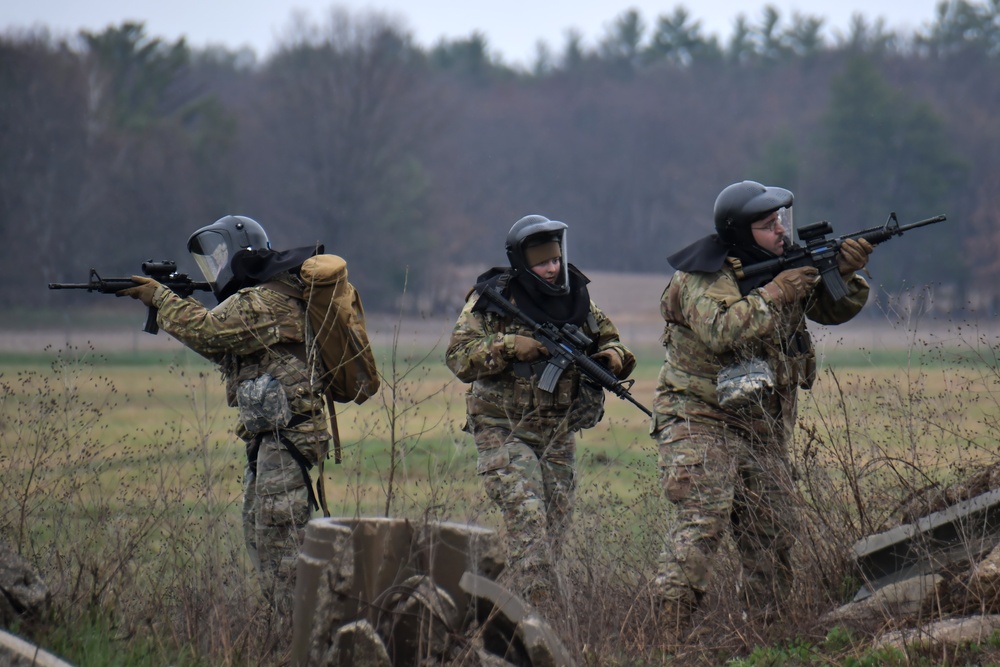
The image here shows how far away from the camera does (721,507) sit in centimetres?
573

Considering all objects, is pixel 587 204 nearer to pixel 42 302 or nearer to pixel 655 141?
pixel 655 141

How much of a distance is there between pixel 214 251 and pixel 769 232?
2.79m

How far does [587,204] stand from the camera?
65250mm

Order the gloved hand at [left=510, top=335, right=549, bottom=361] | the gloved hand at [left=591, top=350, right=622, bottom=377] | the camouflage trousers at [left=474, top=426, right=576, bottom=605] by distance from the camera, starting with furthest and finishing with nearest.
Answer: the gloved hand at [left=591, top=350, right=622, bottom=377], the gloved hand at [left=510, top=335, right=549, bottom=361], the camouflage trousers at [left=474, top=426, right=576, bottom=605]

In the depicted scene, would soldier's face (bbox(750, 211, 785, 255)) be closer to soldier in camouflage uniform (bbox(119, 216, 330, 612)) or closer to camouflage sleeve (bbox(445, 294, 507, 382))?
camouflage sleeve (bbox(445, 294, 507, 382))

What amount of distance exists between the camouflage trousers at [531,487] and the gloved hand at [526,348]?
37cm

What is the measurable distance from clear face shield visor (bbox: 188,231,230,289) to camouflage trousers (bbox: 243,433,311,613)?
893mm

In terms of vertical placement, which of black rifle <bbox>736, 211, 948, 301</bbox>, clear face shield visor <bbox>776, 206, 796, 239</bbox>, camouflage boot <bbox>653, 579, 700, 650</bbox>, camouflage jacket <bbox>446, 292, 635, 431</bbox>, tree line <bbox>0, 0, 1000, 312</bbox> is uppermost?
tree line <bbox>0, 0, 1000, 312</bbox>

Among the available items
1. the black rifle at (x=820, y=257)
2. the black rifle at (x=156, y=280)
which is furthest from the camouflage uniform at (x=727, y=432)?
the black rifle at (x=156, y=280)

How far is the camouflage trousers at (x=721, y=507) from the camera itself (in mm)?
5668

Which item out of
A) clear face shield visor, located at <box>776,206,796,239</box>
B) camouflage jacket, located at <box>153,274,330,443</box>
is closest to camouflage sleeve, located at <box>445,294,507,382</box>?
camouflage jacket, located at <box>153,274,330,443</box>

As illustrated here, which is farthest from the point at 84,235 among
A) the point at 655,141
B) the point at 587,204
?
the point at 655,141

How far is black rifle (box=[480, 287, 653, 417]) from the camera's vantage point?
21.3ft

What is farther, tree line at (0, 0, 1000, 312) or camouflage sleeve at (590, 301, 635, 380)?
tree line at (0, 0, 1000, 312)
